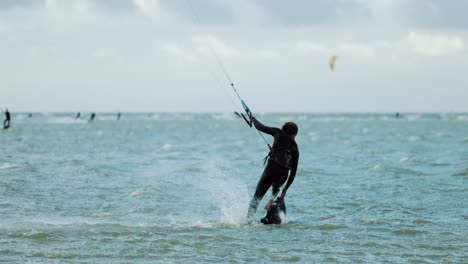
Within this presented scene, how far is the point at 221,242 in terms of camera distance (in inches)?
356

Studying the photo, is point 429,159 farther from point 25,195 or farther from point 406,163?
point 25,195

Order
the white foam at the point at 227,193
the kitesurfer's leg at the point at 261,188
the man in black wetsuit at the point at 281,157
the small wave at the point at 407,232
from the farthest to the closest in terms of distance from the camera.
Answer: the white foam at the point at 227,193
the kitesurfer's leg at the point at 261,188
the man in black wetsuit at the point at 281,157
the small wave at the point at 407,232

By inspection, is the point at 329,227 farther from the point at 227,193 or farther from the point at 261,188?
the point at 227,193

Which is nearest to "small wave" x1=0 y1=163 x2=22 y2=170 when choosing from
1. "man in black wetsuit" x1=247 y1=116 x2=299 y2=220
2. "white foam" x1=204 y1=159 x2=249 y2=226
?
"white foam" x1=204 y1=159 x2=249 y2=226

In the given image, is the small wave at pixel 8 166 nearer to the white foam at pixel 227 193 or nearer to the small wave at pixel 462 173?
the white foam at pixel 227 193

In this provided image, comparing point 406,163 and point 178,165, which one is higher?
point 406,163

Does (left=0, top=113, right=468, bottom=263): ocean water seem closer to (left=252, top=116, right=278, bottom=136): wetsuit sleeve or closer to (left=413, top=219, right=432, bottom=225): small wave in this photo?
(left=413, top=219, right=432, bottom=225): small wave

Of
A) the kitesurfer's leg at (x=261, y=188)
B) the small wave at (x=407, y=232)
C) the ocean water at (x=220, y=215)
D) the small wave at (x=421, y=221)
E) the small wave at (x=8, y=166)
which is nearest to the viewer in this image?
the ocean water at (x=220, y=215)

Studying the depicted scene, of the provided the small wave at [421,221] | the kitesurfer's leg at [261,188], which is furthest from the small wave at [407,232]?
the kitesurfer's leg at [261,188]

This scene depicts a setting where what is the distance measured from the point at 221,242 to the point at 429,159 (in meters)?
18.0

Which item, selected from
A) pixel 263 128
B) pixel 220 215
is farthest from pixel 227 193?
pixel 263 128

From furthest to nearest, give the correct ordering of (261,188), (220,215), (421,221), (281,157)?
(220,215) → (421,221) → (261,188) → (281,157)

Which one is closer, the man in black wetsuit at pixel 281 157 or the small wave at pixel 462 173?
the man in black wetsuit at pixel 281 157

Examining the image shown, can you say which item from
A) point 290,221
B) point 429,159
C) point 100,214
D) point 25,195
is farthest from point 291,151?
point 429,159
